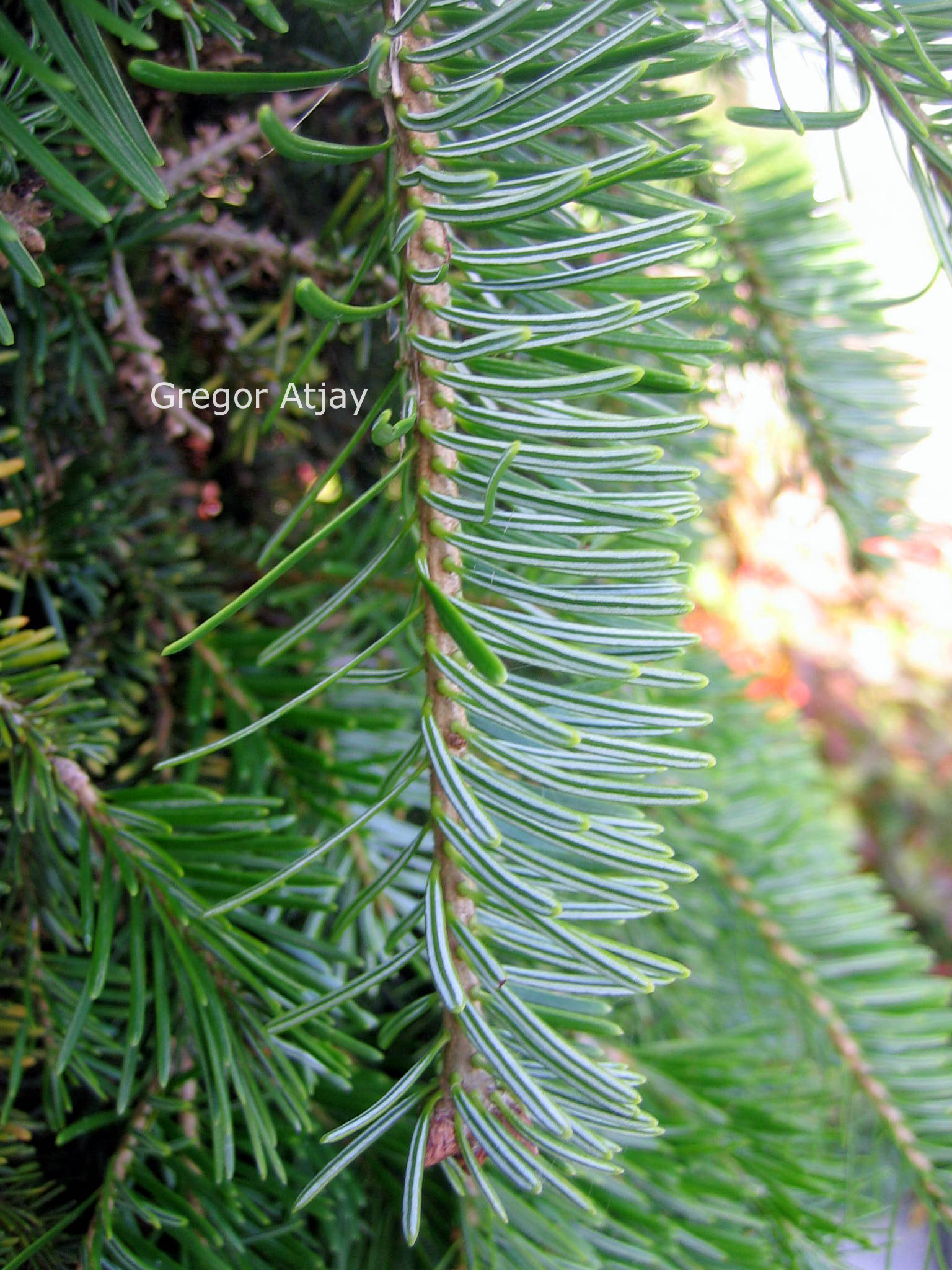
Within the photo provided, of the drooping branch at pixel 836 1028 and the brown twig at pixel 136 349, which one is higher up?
the brown twig at pixel 136 349

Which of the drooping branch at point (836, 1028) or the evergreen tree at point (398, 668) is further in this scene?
the drooping branch at point (836, 1028)

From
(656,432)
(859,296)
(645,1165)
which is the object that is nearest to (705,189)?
(859,296)

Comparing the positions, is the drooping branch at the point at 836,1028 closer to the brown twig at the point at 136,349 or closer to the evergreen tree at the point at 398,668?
the evergreen tree at the point at 398,668

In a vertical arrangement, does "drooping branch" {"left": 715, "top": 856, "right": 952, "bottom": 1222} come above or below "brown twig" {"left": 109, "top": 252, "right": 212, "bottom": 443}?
below

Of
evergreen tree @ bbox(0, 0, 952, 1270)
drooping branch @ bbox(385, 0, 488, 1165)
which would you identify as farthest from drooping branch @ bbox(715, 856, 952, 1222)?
drooping branch @ bbox(385, 0, 488, 1165)

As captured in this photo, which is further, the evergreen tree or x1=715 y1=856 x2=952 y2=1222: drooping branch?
x1=715 y1=856 x2=952 y2=1222: drooping branch

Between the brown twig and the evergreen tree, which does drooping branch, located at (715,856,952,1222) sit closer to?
the evergreen tree

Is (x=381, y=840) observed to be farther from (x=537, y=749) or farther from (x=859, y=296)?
(x=859, y=296)

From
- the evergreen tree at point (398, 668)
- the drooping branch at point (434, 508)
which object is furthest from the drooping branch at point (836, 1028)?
the drooping branch at point (434, 508)
